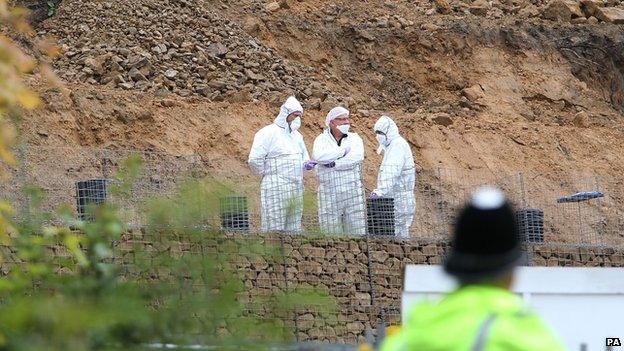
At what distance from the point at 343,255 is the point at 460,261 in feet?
36.8

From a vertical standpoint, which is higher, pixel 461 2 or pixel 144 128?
pixel 461 2

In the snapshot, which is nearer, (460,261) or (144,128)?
(460,261)

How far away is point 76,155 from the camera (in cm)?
1764

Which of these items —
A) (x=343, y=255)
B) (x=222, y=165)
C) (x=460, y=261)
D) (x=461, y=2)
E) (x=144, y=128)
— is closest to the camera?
(x=460, y=261)

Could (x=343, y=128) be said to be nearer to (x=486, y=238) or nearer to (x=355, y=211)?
(x=355, y=211)

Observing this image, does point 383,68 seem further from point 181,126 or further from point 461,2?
point 181,126

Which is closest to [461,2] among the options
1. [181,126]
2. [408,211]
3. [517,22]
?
[517,22]

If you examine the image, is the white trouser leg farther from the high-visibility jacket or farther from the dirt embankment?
the high-visibility jacket

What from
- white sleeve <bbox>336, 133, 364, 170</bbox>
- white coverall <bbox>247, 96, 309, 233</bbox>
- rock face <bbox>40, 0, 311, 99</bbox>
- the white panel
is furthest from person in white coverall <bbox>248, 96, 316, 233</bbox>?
rock face <bbox>40, 0, 311, 99</bbox>

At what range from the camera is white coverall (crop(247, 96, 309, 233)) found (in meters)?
14.0

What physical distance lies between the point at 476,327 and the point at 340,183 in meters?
11.9

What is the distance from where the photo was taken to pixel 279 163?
53.5 ft

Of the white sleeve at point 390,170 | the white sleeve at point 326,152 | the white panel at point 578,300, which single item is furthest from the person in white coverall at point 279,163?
the white panel at point 578,300

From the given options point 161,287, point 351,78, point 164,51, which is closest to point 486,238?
point 161,287
